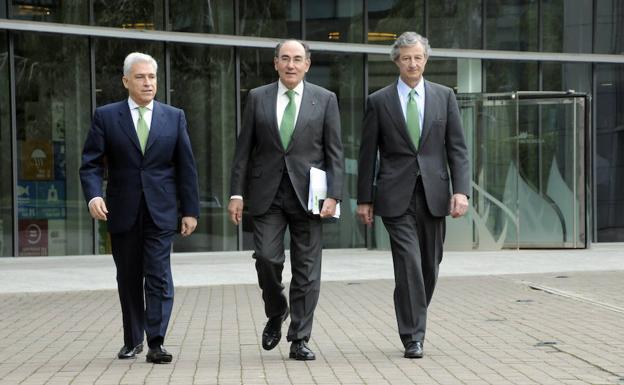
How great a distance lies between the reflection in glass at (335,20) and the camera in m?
18.9

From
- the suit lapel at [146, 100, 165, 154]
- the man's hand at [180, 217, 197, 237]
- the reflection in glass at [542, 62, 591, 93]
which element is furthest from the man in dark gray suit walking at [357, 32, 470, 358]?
the reflection in glass at [542, 62, 591, 93]

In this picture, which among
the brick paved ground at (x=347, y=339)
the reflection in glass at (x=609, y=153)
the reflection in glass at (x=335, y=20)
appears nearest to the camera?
the brick paved ground at (x=347, y=339)

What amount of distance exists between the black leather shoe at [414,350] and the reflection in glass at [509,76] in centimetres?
1346

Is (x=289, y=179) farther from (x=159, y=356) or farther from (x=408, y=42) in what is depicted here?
(x=159, y=356)

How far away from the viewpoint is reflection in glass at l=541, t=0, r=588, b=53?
20062 mm

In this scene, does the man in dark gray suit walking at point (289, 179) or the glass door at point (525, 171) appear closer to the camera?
the man in dark gray suit walking at point (289, 179)

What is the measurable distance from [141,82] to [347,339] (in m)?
2.30

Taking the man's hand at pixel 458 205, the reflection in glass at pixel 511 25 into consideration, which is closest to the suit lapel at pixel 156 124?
the man's hand at pixel 458 205

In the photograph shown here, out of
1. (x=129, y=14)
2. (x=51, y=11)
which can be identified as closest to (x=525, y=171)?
(x=129, y=14)

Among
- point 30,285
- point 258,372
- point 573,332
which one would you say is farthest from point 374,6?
point 258,372

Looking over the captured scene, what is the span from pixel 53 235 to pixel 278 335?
10828 millimetres

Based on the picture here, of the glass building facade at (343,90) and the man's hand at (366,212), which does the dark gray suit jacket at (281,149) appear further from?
the glass building facade at (343,90)

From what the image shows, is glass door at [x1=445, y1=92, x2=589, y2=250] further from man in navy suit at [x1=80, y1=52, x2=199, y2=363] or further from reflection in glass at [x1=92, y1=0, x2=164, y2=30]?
man in navy suit at [x1=80, y1=52, x2=199, y2=363]

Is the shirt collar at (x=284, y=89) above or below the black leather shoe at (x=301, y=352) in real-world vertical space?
above
